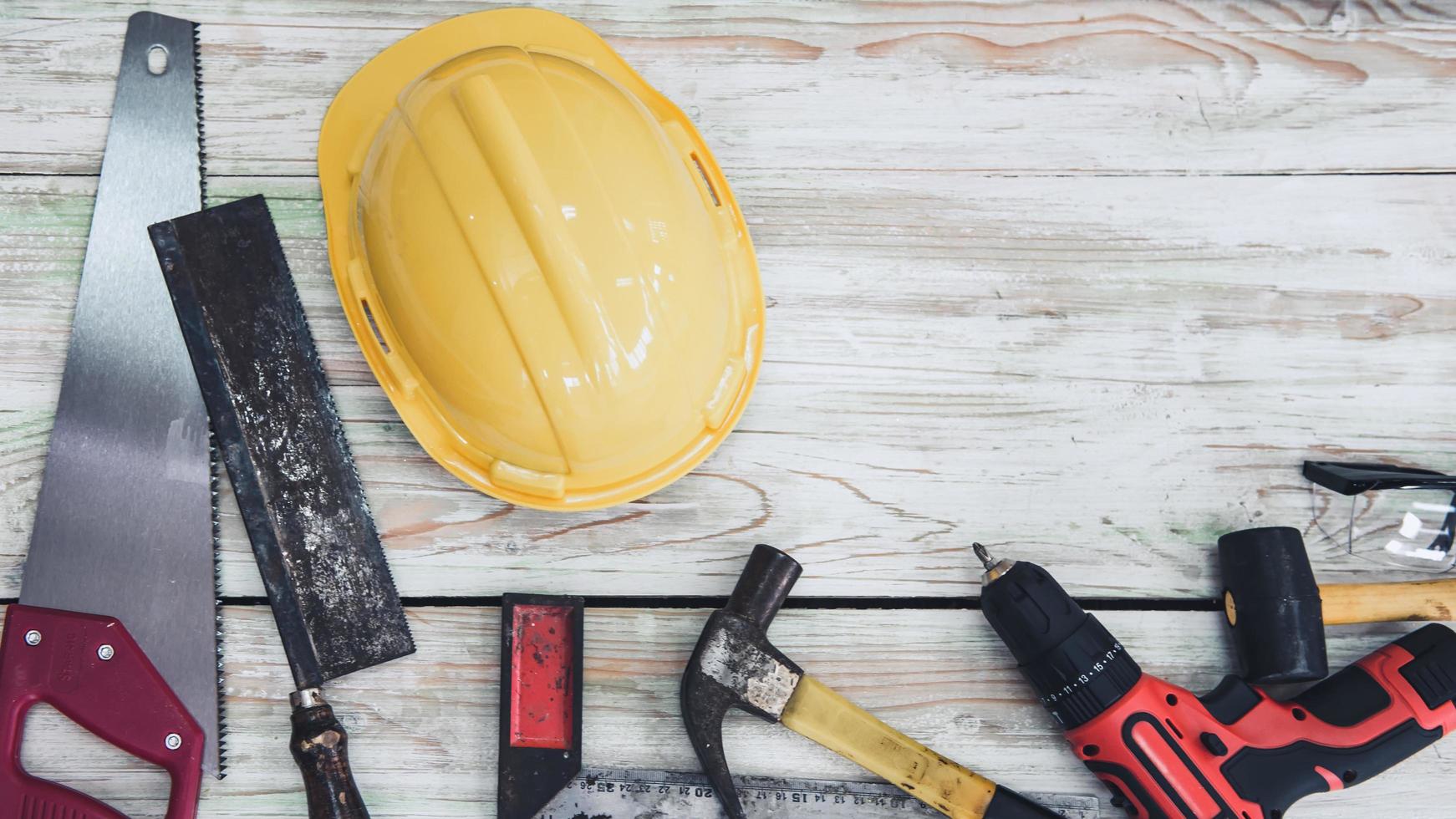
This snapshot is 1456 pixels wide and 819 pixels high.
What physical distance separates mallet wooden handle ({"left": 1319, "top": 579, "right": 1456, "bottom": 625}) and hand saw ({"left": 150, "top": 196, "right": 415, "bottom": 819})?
119cm

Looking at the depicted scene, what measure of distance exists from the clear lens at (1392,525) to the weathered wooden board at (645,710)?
11cm

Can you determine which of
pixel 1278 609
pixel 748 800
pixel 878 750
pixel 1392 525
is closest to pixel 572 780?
pixel 748 800

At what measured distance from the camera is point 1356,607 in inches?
45.7

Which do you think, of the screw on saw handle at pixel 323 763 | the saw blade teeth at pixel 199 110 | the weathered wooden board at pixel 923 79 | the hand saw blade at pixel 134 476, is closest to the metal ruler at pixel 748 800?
the screw on saw handle at pixel 323 763

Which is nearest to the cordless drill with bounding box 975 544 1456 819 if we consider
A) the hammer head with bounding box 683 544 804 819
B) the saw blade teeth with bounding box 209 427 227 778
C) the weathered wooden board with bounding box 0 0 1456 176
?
the hammer head with bounding box 683 544 804 819

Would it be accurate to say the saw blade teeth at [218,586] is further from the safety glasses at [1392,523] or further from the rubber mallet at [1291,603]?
the safety glasses at [1392,523]

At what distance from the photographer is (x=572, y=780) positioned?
3.83 ft

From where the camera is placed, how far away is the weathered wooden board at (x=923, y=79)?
1.22 meters

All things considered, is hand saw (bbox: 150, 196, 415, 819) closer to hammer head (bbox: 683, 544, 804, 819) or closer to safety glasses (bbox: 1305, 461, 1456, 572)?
hammer head (bbox: 683, 544, 804, 819)

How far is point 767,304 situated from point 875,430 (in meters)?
0.23

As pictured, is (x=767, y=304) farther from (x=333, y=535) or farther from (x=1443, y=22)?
(x=1443, y=22)

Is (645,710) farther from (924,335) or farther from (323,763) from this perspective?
(924,335)

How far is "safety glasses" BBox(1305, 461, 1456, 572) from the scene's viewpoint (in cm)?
125

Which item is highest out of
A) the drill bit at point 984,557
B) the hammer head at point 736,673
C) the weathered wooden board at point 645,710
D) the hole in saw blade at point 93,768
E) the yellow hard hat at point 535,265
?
the yellow hard hat at point 535,265
